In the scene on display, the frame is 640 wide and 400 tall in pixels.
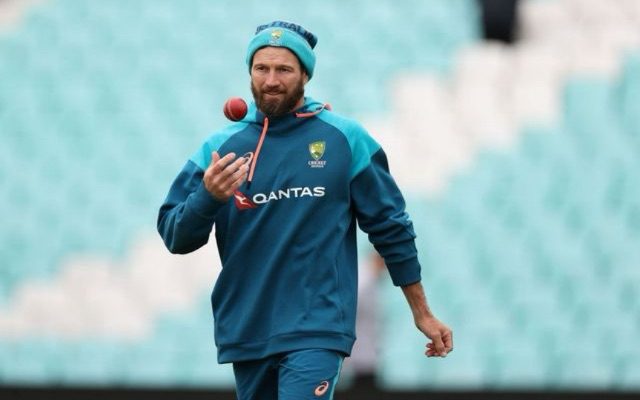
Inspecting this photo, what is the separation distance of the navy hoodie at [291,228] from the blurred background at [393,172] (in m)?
4.52

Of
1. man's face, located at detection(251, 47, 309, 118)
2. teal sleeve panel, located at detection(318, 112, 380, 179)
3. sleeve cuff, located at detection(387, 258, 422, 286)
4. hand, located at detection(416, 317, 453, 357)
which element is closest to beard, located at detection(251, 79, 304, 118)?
man's face, located at detection(251, 47, 309, 118)

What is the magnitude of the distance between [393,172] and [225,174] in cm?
638

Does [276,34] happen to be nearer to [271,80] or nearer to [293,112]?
[271,80]

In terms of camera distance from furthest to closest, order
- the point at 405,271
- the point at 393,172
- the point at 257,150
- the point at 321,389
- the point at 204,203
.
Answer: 1. the point at 393,172
2. the point at 405,271
3. the point at 257,150
4. the point at 321,389
5. the point at 204,203

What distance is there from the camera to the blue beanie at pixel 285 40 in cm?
414

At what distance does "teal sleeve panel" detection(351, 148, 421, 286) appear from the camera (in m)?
4.27

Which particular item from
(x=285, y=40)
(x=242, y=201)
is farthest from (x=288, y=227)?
(x=285, y=40)

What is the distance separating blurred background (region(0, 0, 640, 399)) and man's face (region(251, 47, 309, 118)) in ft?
15.4

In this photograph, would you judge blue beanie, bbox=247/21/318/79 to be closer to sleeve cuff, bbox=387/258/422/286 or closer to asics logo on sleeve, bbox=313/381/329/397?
sleeve cuff, bbox=387/258/422/286

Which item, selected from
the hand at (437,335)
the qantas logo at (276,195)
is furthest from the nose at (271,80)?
the hand at (437,335)

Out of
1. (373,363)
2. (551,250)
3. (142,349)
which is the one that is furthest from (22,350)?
(551,250)

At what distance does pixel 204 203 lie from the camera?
13.0 feet

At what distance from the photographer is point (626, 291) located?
9.36m

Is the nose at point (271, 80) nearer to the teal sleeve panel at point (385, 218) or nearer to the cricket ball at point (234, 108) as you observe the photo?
the cricket ball at point (234, 108)
